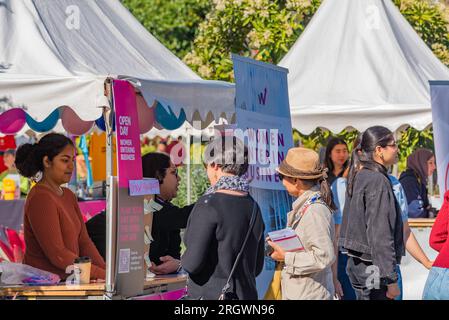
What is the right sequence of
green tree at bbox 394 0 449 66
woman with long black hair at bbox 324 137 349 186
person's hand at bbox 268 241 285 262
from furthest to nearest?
green tree at bbox 394 0 449 66
woman with long black hair at bbox 324 137 349 186
person's hand at bbox 268 241 285 262

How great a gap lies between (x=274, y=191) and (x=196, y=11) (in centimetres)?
2172

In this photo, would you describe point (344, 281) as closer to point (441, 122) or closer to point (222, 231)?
point (441, 122)

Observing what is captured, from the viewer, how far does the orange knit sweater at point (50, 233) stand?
7.58 metres

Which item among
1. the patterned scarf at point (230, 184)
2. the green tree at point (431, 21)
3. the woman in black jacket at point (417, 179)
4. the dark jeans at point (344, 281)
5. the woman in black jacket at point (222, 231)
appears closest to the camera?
the woman in black jacket at point (222, 231)

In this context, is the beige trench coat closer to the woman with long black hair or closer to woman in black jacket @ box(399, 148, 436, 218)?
the woman with long black hair

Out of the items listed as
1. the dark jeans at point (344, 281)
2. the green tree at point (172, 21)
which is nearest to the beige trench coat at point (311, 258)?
the dark jeans at point (344, 281)

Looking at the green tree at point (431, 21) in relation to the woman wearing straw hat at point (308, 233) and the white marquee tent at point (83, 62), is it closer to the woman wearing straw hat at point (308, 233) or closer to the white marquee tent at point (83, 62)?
the white marquee tent at point (83, 62)

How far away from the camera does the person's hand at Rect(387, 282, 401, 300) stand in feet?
22.9

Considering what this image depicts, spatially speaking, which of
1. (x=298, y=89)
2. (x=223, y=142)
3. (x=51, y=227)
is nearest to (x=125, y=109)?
(x=51, y=227)

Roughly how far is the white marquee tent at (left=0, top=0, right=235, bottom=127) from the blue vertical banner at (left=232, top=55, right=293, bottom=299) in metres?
0.56

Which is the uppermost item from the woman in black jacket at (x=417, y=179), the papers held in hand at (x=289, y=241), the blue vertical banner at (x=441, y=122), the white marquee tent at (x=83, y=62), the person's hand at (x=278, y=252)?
the white marquee tent at (x=83, y=62)

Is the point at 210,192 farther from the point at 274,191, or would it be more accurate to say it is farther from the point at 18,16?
the point at 18,16

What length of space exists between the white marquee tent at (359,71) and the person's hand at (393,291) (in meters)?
3.27

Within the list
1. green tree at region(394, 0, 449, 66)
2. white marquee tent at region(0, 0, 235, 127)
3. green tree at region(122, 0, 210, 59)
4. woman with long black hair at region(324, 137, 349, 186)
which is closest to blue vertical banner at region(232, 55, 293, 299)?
white marquee tent at region(0, 0, 235, 127)
